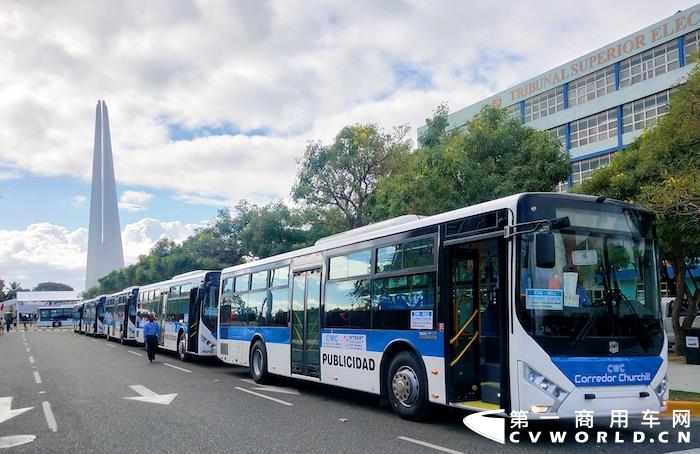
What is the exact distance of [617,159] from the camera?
58.6 ft

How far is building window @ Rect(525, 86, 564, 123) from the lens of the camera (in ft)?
142

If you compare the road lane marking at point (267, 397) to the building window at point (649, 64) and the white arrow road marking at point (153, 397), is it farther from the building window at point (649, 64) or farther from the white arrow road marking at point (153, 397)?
the building window at point (649, 64)

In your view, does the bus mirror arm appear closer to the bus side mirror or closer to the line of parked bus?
the line of parked bus

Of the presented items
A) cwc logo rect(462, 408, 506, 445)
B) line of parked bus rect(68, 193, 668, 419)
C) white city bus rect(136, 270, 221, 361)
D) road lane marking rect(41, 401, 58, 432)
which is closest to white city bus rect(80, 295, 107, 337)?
white city bus rect(136, 270, 221, 361)

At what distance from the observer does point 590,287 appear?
761cm

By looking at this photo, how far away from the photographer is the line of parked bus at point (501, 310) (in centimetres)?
739

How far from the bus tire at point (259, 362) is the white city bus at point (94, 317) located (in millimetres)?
29789

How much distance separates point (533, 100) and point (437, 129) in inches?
1006

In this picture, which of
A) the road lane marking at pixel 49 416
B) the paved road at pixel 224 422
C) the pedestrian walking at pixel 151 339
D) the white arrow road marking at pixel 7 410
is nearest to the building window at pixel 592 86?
the pedestrian walking at pixel 151 339

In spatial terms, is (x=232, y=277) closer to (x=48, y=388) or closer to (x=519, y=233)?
(x=48, y=388)

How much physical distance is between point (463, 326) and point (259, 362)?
283 inches

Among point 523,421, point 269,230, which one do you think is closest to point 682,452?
point 523,421

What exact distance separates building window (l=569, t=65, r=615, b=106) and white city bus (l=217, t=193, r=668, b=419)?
3374cm

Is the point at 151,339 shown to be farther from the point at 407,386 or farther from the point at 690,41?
the point at 690,41
